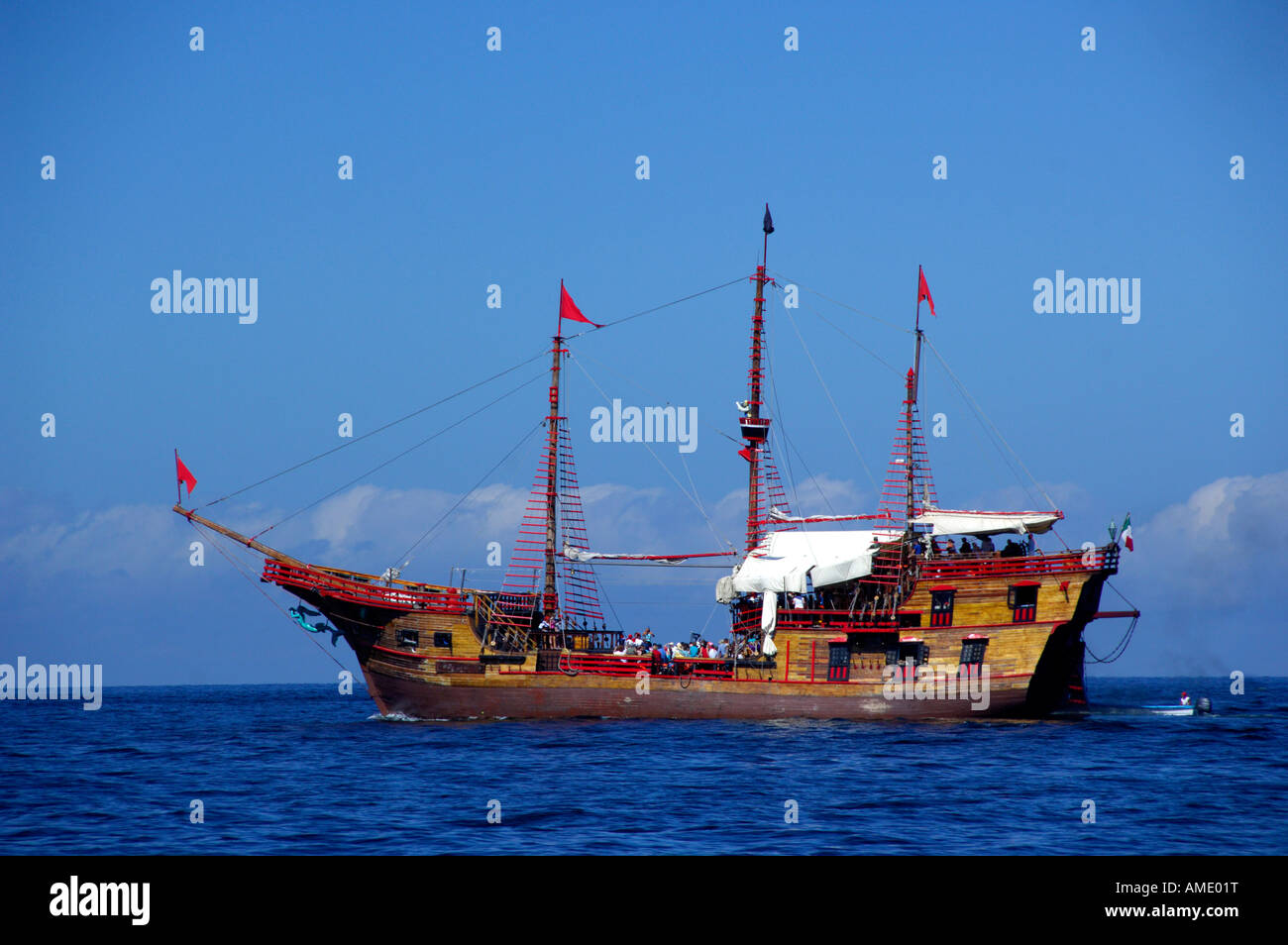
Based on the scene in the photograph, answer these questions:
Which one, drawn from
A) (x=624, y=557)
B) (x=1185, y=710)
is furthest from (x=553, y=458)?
(x=1185, y=710)

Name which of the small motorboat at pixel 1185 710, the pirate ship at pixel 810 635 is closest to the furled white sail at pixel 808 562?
the pirate ship at pixel 810 635

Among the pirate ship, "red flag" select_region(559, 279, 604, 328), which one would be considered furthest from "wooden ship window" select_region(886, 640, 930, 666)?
"red flag" select_region(559, 279, 604, 328)

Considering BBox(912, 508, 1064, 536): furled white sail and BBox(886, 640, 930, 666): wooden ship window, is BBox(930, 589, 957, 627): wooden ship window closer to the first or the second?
BBox(886, 640, 930, 666): wooden ship window

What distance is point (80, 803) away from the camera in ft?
95.6

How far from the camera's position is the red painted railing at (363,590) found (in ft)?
150

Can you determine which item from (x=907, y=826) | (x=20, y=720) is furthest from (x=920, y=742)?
(x=20, y=720)

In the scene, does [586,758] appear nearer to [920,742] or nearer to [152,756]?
[920,742]

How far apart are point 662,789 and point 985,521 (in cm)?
2127

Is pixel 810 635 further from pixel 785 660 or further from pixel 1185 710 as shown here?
pixel 1185 710

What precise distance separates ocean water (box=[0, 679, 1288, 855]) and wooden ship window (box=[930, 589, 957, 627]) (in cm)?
358

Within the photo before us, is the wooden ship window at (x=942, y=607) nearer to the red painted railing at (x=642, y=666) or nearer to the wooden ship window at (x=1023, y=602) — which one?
the wooden ship window at (x=1023, y=602)

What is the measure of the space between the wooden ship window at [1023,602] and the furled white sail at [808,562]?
495 cm
